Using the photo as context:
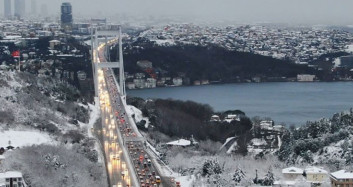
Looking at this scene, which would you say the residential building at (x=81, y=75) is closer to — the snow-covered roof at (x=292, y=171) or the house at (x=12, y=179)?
the snow-covered roof at (x=292, y=171)

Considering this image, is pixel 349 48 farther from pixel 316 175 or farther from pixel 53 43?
pixel 316 175

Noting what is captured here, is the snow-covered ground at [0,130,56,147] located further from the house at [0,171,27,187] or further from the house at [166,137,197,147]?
the house at [166,137,197,147]

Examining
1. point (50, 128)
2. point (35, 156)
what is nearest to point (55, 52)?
point (50, 128)

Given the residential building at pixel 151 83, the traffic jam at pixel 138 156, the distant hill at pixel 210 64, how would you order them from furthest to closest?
the distant hill at pixel 210 64 < the residential building at pixel 151 83 < the traffic jam at pixel 138 156

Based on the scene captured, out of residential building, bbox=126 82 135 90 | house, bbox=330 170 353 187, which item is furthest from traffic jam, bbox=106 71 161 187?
residential building, bbox=126 82 135 90

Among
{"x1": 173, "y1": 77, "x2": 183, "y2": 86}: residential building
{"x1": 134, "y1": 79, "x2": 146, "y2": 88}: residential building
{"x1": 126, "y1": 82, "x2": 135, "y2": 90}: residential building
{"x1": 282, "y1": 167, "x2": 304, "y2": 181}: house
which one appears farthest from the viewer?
{"x1": 173, "y1": 77, "x2": 183, "y2": 86}: residential building

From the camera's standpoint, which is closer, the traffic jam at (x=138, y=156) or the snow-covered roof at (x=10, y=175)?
the snow-covered roof at (x=10, y=175)

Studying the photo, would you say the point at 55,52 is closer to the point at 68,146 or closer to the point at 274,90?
the point at 274,90

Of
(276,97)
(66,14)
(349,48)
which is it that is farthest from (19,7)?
(276,97)

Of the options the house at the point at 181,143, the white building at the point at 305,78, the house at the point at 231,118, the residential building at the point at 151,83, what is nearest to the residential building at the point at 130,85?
the residential building at the point at 151,83
